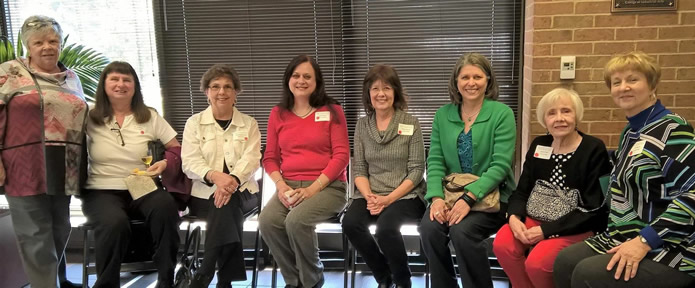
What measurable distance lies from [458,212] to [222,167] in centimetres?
133

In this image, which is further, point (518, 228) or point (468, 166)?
point (468, 166)

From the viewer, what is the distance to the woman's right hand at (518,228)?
2.29 meters

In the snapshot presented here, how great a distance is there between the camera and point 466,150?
2623mm

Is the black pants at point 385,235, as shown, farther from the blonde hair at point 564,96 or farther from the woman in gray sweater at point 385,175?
the blonde hair at point 564,96

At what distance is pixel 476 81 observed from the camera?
8.44 ft

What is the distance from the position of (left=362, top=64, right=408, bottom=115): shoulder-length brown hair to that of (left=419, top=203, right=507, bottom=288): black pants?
0.67 m

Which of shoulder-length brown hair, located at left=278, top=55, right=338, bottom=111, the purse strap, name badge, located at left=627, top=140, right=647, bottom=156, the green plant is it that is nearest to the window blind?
the green plant

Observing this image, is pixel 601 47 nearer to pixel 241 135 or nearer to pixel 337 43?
pixel 337 43

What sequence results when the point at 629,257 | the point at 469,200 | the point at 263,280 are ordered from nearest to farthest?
the point at 629,257 → the point at 469,200 → the point at 263,280


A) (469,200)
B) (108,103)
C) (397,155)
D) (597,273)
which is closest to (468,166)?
(469,200)

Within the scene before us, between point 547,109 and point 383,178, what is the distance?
91cm

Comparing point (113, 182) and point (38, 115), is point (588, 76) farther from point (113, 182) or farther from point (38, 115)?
point (38, 115)

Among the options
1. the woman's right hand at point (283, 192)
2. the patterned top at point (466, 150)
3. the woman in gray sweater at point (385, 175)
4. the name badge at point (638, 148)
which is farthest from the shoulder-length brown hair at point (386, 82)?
the name badge at point (638, 148)

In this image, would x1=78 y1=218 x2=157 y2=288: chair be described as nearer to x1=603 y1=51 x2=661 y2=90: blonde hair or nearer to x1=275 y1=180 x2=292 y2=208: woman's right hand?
x1=275 y1=180 x2=292 y2=208: woman's right hand
